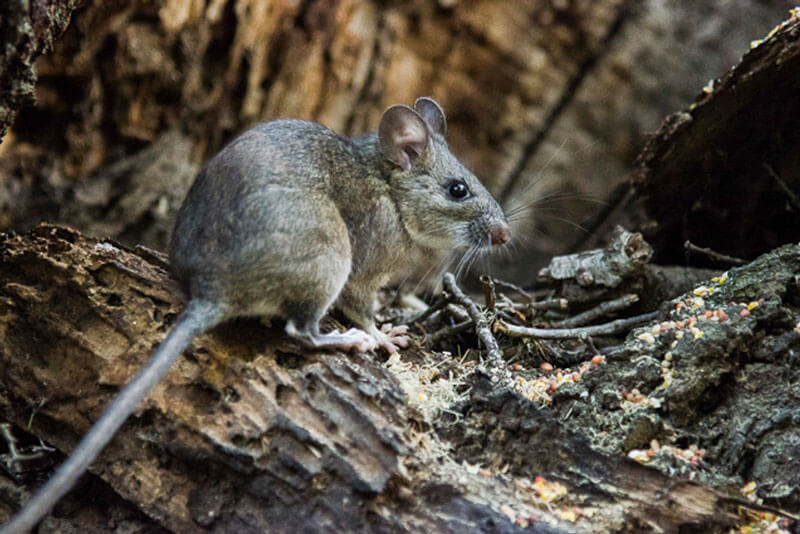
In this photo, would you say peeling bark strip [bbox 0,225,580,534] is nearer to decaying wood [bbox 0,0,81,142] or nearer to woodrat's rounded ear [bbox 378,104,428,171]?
decaying wood [bbox 0,0,81,142]

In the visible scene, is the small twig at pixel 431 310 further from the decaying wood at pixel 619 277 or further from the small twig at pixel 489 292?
the decaying wood at pixel 619 277

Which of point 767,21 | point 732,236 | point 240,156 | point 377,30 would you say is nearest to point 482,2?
point 377,30

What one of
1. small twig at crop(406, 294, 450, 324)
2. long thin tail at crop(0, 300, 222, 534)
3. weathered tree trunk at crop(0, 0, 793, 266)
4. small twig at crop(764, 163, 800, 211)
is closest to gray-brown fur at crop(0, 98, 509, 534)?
long thin tail at crop(0, 300, 222, 534)

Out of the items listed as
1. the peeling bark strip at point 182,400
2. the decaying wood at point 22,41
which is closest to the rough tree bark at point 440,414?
the peeling bark strip at point 182,400

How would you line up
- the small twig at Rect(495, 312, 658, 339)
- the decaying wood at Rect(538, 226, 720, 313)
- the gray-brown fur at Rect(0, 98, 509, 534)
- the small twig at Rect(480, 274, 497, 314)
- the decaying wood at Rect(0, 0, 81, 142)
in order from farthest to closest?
the decaying wood at Rect(538, 226, 720, 313) → the small twig at Rect(480, 274, 497, 314) → the small twig at Rect(495, 312, 658, 339) → the gray-brown fur at Rect(0, 98, 509, 534) → the decaying wood at Rect(0, 0, 81, 142)

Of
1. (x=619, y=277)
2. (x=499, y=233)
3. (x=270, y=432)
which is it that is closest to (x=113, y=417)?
(x=270, y=432)

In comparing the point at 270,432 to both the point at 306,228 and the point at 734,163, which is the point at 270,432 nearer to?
the point at 306,228
